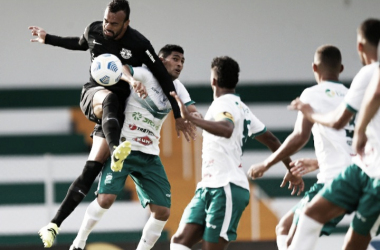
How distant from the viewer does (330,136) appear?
4449 millimetres

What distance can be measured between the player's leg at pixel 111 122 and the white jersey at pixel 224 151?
542mm

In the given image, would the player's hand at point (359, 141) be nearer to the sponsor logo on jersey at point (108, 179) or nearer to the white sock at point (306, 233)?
the white sock at point (306, 233)

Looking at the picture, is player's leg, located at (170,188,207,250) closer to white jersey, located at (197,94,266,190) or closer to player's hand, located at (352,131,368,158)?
white jersey, located at (197,94,266,190)

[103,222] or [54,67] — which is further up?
[54,67]

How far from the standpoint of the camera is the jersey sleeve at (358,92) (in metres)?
3.79

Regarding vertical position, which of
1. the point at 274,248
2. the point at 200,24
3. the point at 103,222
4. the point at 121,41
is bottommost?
the point at 103,222

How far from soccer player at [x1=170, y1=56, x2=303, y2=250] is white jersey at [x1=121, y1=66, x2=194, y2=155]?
2.84ft

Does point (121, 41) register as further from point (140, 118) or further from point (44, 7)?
point (44, 7)

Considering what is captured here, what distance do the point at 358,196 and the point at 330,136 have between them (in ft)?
1.96

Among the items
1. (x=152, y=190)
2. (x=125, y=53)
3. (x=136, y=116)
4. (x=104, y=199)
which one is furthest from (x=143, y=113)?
(x=104, y=199)

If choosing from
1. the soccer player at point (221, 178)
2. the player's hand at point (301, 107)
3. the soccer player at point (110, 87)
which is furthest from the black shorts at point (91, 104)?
the player's hand at point (301, 107)

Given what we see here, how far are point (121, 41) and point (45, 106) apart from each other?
5.41 metres

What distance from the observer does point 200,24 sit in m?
10.6

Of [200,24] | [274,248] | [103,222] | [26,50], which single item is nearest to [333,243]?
[274,248]
